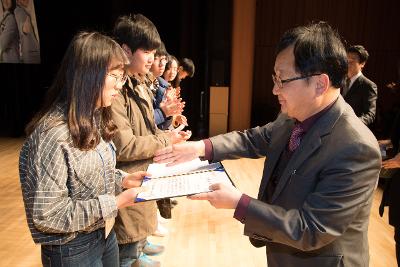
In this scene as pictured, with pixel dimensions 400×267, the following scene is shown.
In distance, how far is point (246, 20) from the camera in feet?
23.7

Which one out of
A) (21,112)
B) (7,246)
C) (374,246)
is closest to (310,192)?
(374,246)

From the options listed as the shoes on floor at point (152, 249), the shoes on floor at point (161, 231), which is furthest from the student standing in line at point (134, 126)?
the shoes on floor at point (161, 231)

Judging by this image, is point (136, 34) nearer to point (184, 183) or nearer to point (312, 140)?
point (184, 183)

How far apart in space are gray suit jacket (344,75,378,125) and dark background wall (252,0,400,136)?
14.6 ft

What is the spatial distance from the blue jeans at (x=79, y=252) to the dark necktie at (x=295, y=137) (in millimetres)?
778

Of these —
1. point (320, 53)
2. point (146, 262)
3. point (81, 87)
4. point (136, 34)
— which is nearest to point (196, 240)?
point (146, 262)

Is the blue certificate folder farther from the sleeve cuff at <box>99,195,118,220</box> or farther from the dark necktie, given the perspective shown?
the dark necktie

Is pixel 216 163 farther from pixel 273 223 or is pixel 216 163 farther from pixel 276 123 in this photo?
pixel 273 223

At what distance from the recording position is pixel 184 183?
4.36 feet

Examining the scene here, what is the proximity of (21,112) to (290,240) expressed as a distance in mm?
7908

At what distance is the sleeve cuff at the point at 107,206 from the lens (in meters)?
1.24

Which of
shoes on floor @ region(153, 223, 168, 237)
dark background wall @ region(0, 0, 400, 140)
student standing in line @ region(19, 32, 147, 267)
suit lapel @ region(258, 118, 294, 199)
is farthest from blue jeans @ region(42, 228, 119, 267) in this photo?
dark background wall @ region(0, 0, 400, 140)

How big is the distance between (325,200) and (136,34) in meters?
1.27

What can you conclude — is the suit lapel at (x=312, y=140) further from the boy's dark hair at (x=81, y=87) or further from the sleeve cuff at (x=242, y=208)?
the boy's dark hair at (x=81, y=87)
